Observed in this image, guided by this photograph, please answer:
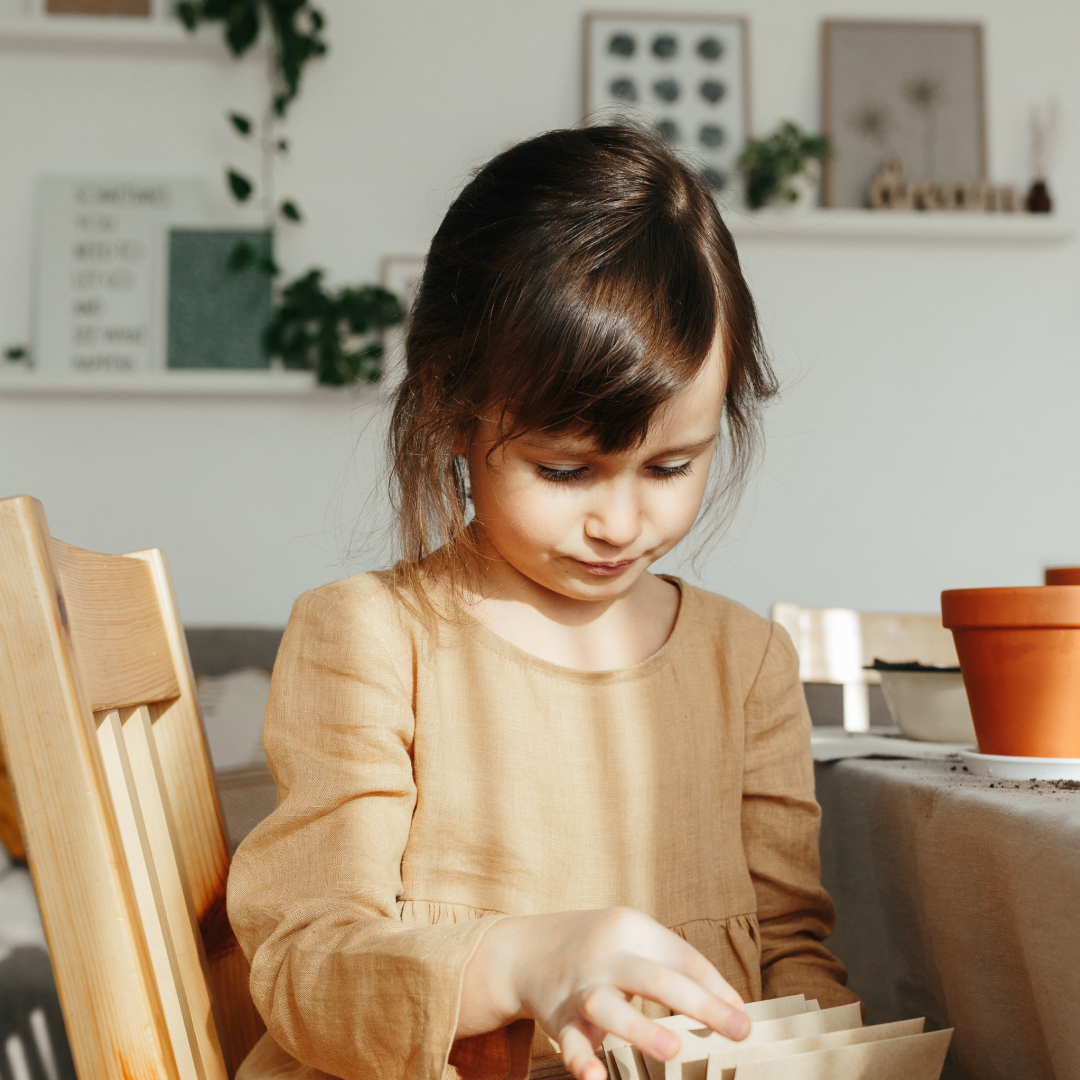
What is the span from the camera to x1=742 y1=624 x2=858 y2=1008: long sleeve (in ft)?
2.36

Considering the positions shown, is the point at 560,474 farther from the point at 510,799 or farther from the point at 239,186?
the point at 239,186

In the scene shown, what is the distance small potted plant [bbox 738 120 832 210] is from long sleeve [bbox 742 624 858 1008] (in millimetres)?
1789

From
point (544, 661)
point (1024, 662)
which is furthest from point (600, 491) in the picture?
point (1024, 662)

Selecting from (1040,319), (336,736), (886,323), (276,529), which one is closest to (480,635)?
(336,736)

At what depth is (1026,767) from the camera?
0.64 m

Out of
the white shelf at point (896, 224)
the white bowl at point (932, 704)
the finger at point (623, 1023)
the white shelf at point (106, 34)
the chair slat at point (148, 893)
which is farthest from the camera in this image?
the white shelf at point (896, 224)

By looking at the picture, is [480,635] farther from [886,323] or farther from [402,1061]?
[886,323]

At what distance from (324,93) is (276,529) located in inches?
39.5

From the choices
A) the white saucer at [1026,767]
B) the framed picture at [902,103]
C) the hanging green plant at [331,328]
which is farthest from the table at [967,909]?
the framed picture at [902,103]

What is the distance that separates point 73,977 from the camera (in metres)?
0.48

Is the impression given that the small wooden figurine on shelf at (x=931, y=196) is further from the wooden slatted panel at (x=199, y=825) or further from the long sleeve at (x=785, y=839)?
the wooden slatted panel at (x=199, y=825)

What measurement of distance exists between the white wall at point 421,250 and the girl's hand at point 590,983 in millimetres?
1939

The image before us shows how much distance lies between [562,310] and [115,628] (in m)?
0.34

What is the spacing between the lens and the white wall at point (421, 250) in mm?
2371
